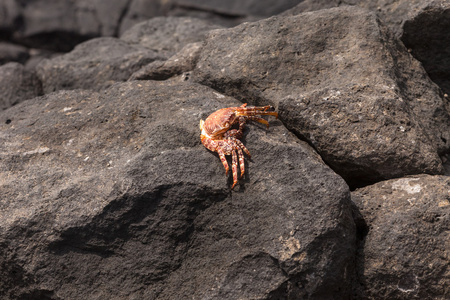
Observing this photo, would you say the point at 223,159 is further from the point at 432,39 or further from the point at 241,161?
the point at 432,39

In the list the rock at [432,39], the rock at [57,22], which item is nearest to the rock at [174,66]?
the rock at [432,39]

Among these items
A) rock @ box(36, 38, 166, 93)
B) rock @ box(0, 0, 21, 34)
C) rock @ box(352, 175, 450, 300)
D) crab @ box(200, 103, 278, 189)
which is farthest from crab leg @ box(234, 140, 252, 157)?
rock @ box(0, 0, 21, 34)

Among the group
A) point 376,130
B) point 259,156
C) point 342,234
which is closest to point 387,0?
point 376,130

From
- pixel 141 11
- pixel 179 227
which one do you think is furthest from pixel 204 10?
pixel 179 227

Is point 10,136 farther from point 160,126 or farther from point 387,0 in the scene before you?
point 387,0

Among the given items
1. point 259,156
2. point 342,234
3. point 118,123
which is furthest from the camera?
point 118,123

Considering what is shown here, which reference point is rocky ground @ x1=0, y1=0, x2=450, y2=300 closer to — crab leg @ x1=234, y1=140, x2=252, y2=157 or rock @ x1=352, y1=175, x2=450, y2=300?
rock @ x1=352, y1=175, x2=450, y2=300
